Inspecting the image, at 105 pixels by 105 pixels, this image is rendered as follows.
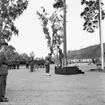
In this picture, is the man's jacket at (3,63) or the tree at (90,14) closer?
the man's jacket at (3,63)

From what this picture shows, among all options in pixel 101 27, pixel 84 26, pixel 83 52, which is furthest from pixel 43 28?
pixel 83 52

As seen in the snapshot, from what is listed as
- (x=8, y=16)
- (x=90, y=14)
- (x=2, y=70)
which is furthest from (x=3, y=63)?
(x=8, y=16)

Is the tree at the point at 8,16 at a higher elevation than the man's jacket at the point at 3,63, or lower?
higher

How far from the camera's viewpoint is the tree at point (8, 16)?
38812 millimetres

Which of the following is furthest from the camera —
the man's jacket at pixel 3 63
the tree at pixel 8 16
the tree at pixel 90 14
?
the tree at pixel 8 16

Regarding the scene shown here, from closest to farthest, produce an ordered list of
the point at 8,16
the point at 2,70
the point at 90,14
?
the point at 2,70 < the point at 90,14 < the point at 8,16

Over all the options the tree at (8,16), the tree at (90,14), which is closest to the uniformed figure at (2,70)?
the tree at (90,14)

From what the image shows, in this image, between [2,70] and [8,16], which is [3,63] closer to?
[2,70]

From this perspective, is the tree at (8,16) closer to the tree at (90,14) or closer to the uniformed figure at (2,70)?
the tree at (90,14)

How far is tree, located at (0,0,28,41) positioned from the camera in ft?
127

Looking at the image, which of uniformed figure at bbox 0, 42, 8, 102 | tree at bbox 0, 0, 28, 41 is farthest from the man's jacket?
tree at bbox 0, 0, 28, 41

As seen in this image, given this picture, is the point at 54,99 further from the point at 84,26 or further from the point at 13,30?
the point at 13,30

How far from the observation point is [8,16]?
39281 millimetres

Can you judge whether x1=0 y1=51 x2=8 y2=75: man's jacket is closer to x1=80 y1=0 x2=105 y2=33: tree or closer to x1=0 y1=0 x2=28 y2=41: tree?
x1=80 y1=0 x2=105 y2=33: tree
